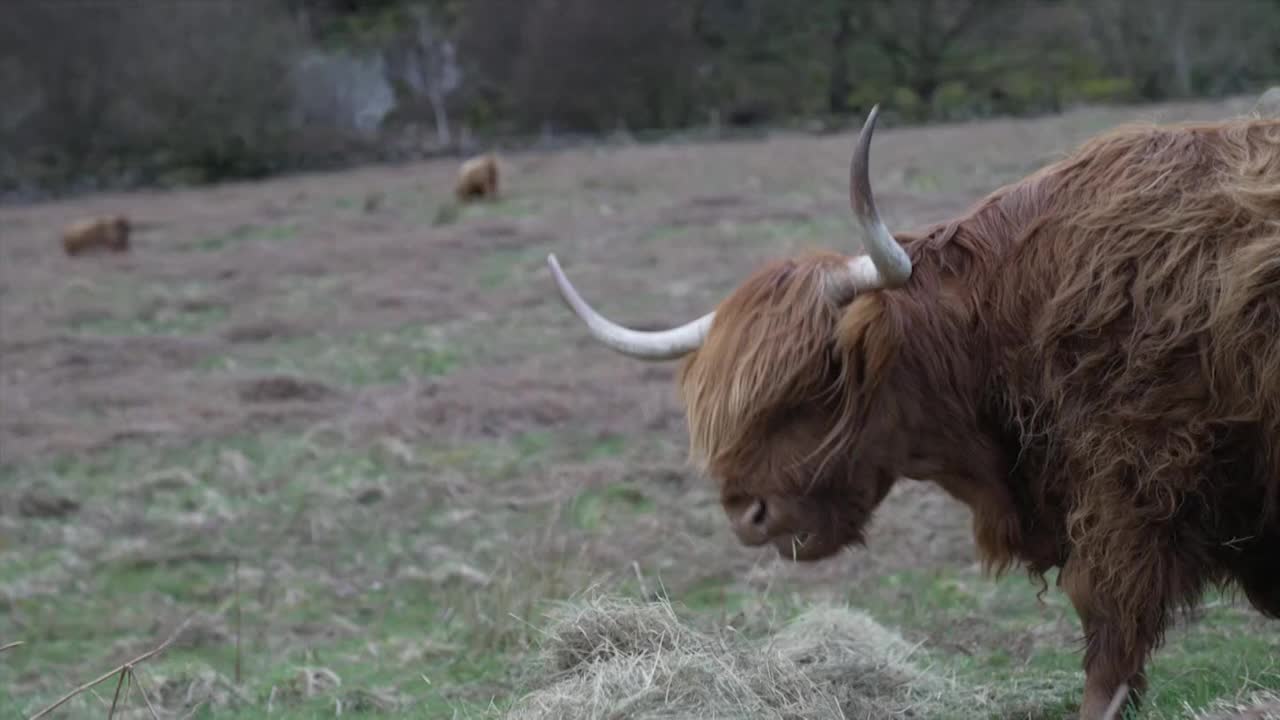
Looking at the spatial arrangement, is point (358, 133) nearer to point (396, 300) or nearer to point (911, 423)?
point (396, 300)

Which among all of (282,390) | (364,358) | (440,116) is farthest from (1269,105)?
(440,116)

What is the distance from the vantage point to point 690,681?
Result: 155 inches

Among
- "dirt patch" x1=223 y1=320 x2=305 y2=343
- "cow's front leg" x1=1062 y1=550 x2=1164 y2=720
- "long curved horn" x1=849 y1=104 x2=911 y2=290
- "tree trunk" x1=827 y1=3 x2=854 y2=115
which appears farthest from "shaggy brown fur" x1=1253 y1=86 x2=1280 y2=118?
"tree trunk" x1=827 y1=3 x2=854 y2=115

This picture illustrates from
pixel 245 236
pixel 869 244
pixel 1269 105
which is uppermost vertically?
pixel 1269 105

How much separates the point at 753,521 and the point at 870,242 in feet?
2.95

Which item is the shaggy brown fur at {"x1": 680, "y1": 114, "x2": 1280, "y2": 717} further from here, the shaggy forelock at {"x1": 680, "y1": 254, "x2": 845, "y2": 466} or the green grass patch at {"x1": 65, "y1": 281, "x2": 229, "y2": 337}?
the green grass patch at {"x1": 65, "y1": 281, "x2": 229, "y2": 337}

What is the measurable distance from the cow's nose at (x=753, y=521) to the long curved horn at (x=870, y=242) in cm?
71

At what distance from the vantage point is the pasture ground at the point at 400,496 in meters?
5.67

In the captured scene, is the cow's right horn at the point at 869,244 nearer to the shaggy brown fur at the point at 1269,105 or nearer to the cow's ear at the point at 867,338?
the cow's ear at the point at 867,338

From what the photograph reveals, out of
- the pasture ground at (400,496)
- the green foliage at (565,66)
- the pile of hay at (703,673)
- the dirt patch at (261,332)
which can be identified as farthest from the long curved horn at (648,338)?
the green foliage at (565,66)

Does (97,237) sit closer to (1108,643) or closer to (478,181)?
(478,181)

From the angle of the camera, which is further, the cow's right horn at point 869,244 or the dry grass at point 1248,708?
the cow's right horn at point 869,244

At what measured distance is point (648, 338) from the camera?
446 centimetres

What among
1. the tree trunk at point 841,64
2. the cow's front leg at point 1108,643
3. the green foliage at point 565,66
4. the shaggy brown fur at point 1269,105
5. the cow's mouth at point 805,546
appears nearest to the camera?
the cow's front leg at point 1108,643
